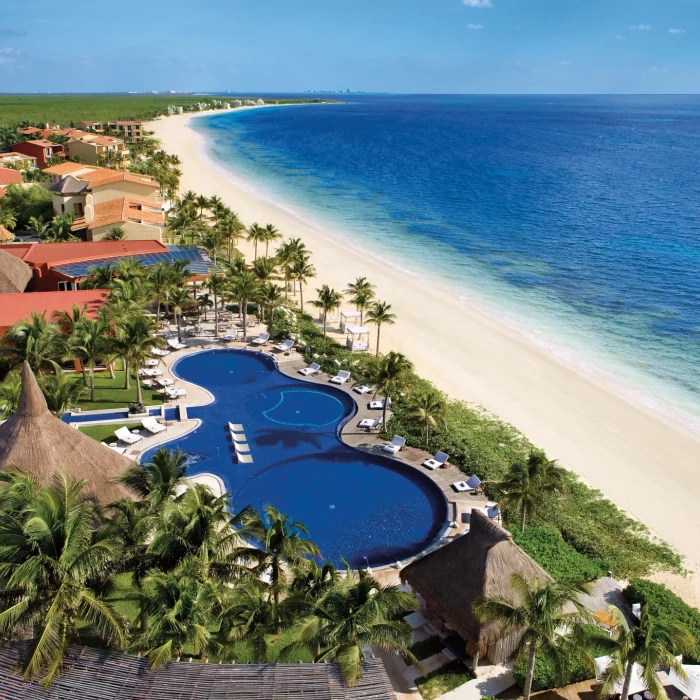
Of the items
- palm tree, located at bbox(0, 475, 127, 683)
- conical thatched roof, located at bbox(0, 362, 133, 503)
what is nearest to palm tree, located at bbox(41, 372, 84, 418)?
conical thatched roof, located at bbox(0, 362, 133, 503)

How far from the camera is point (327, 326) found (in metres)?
41.1

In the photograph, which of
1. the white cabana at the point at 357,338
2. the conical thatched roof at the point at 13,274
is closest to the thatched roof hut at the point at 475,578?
the white cabana at the point at 357,338

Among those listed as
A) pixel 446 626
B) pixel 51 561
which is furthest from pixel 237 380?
pixel 51 561

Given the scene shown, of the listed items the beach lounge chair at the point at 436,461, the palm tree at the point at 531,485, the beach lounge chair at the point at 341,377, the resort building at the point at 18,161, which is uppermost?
the resort building at the point at 18,161

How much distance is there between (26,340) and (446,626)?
1965 cm

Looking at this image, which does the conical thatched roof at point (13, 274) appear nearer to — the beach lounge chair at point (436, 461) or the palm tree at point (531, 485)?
the beach lounge chair at point (436, 461)

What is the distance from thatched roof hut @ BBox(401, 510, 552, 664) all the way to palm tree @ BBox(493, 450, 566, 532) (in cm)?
216

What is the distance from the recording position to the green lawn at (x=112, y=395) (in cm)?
2903

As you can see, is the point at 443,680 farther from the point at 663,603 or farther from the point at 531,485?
the point at 663,603

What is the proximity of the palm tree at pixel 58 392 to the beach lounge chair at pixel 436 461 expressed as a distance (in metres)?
14.0

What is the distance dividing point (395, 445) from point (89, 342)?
1393 centimetres

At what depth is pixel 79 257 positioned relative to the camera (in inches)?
1572

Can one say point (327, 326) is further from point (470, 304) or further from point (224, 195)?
point (224, 195)

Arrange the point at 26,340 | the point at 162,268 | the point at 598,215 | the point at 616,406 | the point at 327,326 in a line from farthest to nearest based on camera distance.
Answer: the point at 598,215 < the point at 327,326 < the point at 162,268 < the point at 616,406 < the point at 26,340
